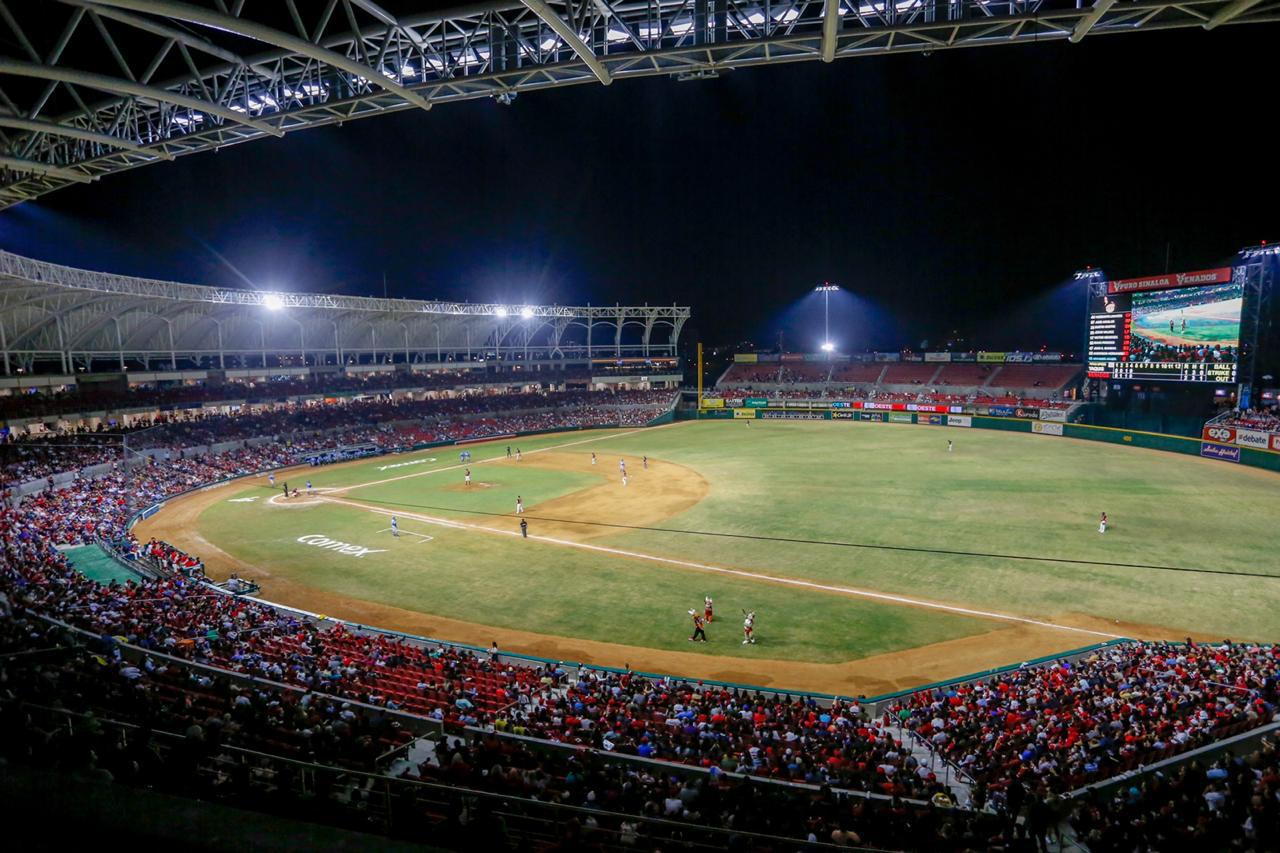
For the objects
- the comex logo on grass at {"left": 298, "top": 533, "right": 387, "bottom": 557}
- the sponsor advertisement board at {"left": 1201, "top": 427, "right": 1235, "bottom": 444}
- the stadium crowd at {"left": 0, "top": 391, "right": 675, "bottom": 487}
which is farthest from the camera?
the sponsor advertisement board at {"left": 1201, "top": 427, "right": 1235, "bottom": 444}

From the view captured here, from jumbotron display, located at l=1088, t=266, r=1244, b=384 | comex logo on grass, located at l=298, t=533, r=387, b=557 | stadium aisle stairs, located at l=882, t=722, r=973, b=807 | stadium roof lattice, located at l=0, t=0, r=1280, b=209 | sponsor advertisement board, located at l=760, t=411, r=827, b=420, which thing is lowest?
comex logo on grass, located at l=298, t=533, r=387, b=557

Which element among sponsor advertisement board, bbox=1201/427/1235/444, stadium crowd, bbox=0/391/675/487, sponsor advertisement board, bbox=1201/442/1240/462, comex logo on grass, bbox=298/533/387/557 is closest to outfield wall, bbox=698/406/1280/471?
sponsor advertisement board, bbox=1201/442/1240/462

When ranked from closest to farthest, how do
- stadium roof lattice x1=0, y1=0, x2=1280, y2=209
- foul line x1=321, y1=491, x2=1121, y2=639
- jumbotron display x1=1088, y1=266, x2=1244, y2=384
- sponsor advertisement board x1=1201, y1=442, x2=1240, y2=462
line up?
stadium roof lattice x1=0, y1=0, x2=1280, y2=209, foul line x1=321, y1=491, x2=1121, y2=639, jumbotron display x1=1088, y1=266, x2=1244, y2=384, sponsor advertisement board x1=1201, y1=442, x2=1240, y2=462

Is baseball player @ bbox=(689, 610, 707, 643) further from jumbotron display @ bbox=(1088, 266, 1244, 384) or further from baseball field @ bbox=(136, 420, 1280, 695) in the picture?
jumbotron display @ bbox=(1088, 266, 1244, 384)

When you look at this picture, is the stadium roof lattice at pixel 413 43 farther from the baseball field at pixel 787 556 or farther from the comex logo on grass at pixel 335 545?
the comex logo on grass at pixel 335 545

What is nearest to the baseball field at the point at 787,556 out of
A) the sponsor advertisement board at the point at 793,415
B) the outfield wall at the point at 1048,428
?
the outfield wall at the point at 1048,428

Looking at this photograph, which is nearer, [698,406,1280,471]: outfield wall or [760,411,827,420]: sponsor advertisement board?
[698,406,1280,471]: outfield wall
